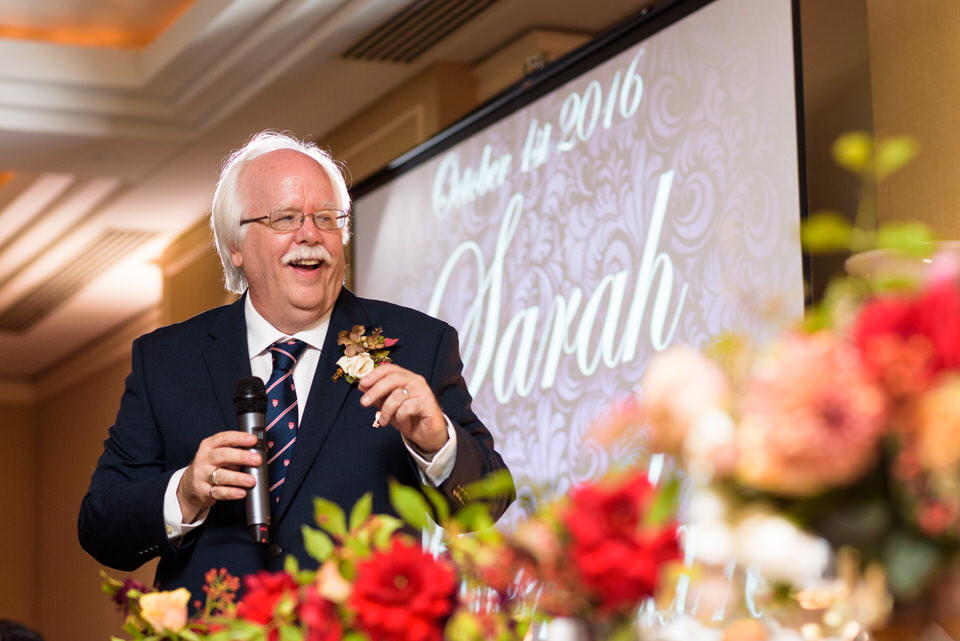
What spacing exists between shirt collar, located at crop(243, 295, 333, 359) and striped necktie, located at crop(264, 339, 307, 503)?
0.15 feet

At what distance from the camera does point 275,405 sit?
6.66 ft

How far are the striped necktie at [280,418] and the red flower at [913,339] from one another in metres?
1.42

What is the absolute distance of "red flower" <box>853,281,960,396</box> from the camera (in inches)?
25.5

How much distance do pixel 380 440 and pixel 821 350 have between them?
142 cm

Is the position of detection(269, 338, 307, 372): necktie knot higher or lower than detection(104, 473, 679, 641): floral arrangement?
higher

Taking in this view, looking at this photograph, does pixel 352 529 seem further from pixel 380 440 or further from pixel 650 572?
pixel 380 440

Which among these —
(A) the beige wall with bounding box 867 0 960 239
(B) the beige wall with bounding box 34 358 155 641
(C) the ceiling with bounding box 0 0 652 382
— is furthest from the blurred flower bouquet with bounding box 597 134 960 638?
(B) the beige wall with bounding box 34 358 155 641

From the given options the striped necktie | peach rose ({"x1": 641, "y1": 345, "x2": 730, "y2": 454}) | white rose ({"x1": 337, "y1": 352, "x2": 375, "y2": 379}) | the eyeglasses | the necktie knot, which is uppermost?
the eyeglasses

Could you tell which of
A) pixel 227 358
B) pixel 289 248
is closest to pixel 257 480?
pixel 227 358

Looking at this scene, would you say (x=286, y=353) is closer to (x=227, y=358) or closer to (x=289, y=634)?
(x=227, y=358)

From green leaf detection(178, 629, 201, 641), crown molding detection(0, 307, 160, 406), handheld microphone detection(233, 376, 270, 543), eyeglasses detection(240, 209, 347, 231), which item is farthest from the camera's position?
crown molding detection(0, 307, 160, 406)

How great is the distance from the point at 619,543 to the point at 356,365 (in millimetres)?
1290

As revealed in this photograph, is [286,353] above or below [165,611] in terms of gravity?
above

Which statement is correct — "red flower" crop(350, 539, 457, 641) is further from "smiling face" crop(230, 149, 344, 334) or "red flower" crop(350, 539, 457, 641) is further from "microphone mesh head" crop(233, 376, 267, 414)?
"smiling face" crop(230, 149, 344, 334)
